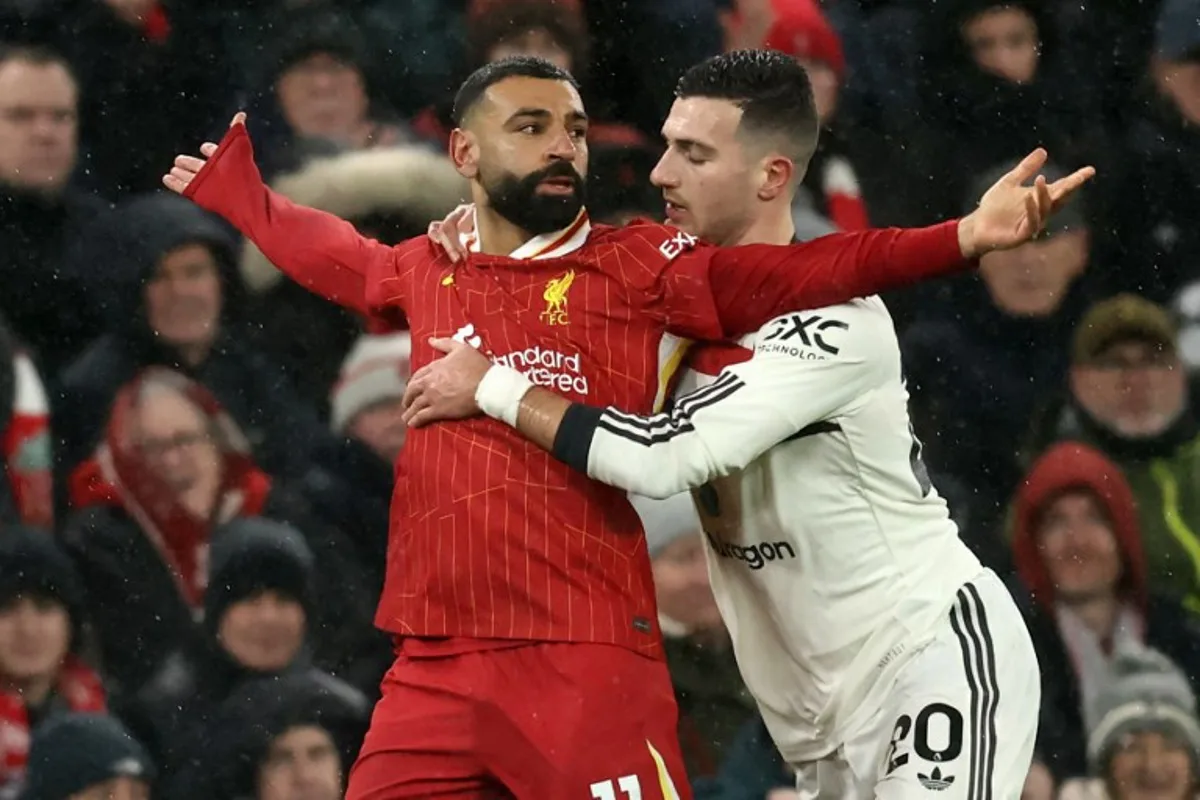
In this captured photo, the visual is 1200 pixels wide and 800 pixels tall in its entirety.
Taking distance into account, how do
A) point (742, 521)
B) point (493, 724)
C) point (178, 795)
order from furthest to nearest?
1. point (178, 795)
2. point (742, 521)
3. point (493, 724)

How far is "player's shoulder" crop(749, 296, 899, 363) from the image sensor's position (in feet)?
9.29

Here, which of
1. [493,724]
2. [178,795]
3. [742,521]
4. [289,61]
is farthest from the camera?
[289,61]

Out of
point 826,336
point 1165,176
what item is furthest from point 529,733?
point 1165,176

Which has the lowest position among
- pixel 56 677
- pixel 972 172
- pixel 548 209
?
pixel 56 677

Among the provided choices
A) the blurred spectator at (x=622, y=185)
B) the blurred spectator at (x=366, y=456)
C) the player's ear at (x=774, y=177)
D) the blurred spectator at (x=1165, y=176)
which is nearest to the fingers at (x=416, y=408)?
the player's ear at (x=774, y=177)

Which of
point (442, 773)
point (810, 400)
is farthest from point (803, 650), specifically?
point (442, 773)

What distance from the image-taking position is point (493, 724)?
268 cm

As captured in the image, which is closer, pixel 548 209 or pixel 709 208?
pixel 548 209

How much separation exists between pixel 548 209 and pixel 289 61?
1.96m

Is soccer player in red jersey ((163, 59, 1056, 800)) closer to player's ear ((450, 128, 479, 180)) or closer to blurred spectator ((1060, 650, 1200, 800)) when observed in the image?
player's ear ((450, 128, 479, 180))

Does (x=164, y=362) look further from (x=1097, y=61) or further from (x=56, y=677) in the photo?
(x=1097, y=61)

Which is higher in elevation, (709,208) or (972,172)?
(972,172)

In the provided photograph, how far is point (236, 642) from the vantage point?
4.35 m

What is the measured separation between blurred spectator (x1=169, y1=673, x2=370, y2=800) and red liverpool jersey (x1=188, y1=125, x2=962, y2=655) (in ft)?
5.06
